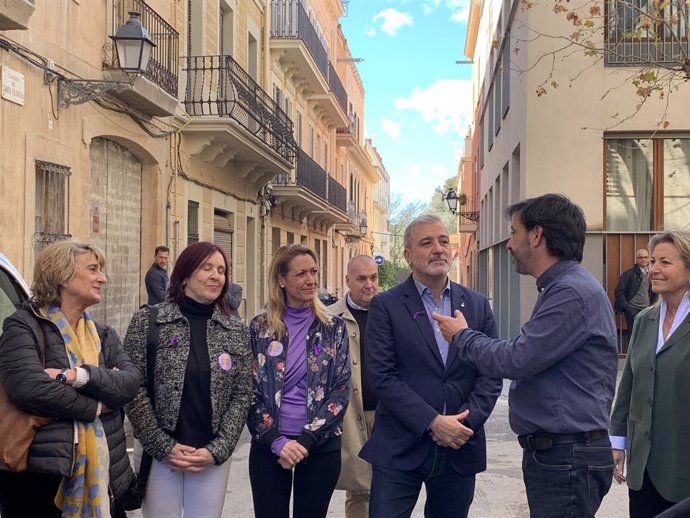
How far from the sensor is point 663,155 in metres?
12.2


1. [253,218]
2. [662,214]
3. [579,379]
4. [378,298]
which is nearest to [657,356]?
[579,379]

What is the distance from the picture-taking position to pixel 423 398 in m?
3.53

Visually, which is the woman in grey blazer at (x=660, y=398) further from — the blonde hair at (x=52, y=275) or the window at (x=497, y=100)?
the window at (x=497, y=100)

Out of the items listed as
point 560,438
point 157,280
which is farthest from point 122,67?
point 560,438

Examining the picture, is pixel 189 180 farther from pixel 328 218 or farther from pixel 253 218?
pixel 328 218

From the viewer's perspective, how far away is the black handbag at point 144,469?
353 centimetres

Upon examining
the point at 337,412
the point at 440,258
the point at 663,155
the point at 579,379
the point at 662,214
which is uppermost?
the point at 663,155

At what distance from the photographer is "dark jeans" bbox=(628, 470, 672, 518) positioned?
3.42 meters

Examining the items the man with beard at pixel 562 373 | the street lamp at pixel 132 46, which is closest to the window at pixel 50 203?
the street lamp at pixel 132 46

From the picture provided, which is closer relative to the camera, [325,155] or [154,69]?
[154,69]

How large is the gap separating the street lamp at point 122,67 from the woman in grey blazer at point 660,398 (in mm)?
7359

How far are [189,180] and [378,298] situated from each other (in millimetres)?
10593

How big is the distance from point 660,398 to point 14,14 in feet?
21.6

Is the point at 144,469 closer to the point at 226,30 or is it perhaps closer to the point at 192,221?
the point at 192,221
